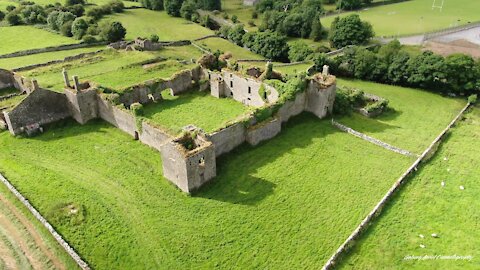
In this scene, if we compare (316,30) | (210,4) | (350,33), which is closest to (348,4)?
(316,30)

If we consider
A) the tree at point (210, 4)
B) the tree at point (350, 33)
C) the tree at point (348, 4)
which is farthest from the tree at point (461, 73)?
the tree at point (210, 4)

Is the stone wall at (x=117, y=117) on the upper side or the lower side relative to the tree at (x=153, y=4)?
lower

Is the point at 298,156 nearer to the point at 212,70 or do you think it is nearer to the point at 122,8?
the point at 212,70

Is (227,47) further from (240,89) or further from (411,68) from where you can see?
(411,68)

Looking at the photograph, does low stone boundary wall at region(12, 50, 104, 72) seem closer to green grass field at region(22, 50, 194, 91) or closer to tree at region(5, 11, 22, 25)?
green grass field at region(22, 50, 194, 91)

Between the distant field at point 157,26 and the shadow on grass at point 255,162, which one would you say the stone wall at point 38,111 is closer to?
the shadow on grass at point 255,162

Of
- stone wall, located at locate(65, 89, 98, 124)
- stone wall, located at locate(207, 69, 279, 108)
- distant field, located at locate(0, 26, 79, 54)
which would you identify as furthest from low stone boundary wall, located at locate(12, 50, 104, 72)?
stone wall, located at locate(207, 69, 279, 108)
